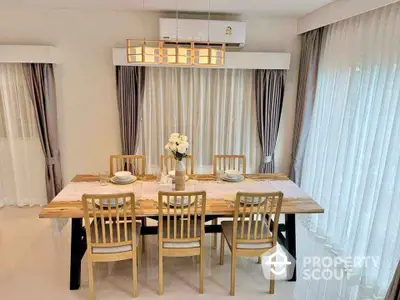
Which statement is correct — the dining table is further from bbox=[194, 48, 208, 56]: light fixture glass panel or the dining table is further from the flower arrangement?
bbox=[194, 48, 208, 56]: light fixture glass panel

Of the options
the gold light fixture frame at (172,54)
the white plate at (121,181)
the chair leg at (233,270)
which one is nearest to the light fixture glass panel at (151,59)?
the gold light fixture frame at (172,54)

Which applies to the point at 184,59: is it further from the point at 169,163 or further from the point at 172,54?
the point at 169,163

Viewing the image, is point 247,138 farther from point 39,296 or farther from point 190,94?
point 39,296

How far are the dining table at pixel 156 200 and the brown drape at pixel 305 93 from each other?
895mm

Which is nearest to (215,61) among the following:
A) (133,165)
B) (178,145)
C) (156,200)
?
(178,145)

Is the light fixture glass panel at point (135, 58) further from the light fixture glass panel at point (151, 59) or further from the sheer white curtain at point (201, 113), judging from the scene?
the sheer white curtain at point (201, 113)

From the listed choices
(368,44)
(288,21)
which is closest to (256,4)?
(288,21)

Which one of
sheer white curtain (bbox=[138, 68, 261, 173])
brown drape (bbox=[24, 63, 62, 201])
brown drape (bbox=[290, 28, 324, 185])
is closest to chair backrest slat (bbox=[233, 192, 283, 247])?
brown drape (bbox=[290, 28, 324, 185])

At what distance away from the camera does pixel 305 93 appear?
4215 mm

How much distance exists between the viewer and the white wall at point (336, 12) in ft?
9.31

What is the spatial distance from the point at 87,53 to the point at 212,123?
6.51 ft

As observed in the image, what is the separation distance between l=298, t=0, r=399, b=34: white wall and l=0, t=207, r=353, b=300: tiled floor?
8.36ft

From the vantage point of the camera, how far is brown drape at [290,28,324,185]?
4035 millimetres

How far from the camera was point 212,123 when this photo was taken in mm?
4629
